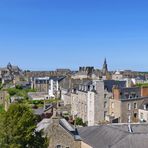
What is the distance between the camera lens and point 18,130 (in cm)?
3206

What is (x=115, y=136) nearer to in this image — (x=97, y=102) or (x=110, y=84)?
(x=97, y=102)

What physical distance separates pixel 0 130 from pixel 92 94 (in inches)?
1422

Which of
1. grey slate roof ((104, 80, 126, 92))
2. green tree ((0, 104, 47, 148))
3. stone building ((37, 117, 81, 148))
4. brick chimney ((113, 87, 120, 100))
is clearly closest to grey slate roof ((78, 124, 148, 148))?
stone building ((37, 117, 81, 148))

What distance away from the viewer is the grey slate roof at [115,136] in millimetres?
33250

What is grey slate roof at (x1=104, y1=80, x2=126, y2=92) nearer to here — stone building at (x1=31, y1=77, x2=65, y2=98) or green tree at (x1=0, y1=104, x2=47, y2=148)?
stone building at (x1=31, y1=77, x2=65, y2=98)

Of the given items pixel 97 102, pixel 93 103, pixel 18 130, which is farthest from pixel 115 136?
pixel 93 103

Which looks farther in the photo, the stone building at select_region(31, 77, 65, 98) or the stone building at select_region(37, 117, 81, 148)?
the stone building at select_region(31, 77, 65, 98)

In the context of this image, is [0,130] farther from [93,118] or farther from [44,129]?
[93,118]

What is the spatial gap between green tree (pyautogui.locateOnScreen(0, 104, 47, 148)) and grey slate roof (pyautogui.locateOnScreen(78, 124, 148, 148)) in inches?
210

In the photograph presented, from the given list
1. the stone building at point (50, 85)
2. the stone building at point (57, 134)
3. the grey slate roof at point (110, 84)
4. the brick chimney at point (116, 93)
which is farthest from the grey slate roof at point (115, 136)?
the stone building at point (50, 85)

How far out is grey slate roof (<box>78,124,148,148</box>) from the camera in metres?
33.2

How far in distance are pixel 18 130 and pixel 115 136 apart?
8.36 m

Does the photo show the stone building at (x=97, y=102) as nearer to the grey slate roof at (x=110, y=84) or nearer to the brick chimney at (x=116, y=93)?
the grey slate roof at (x=110, y=84)

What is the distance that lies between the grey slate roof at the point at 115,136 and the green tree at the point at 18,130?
17.5 ft
